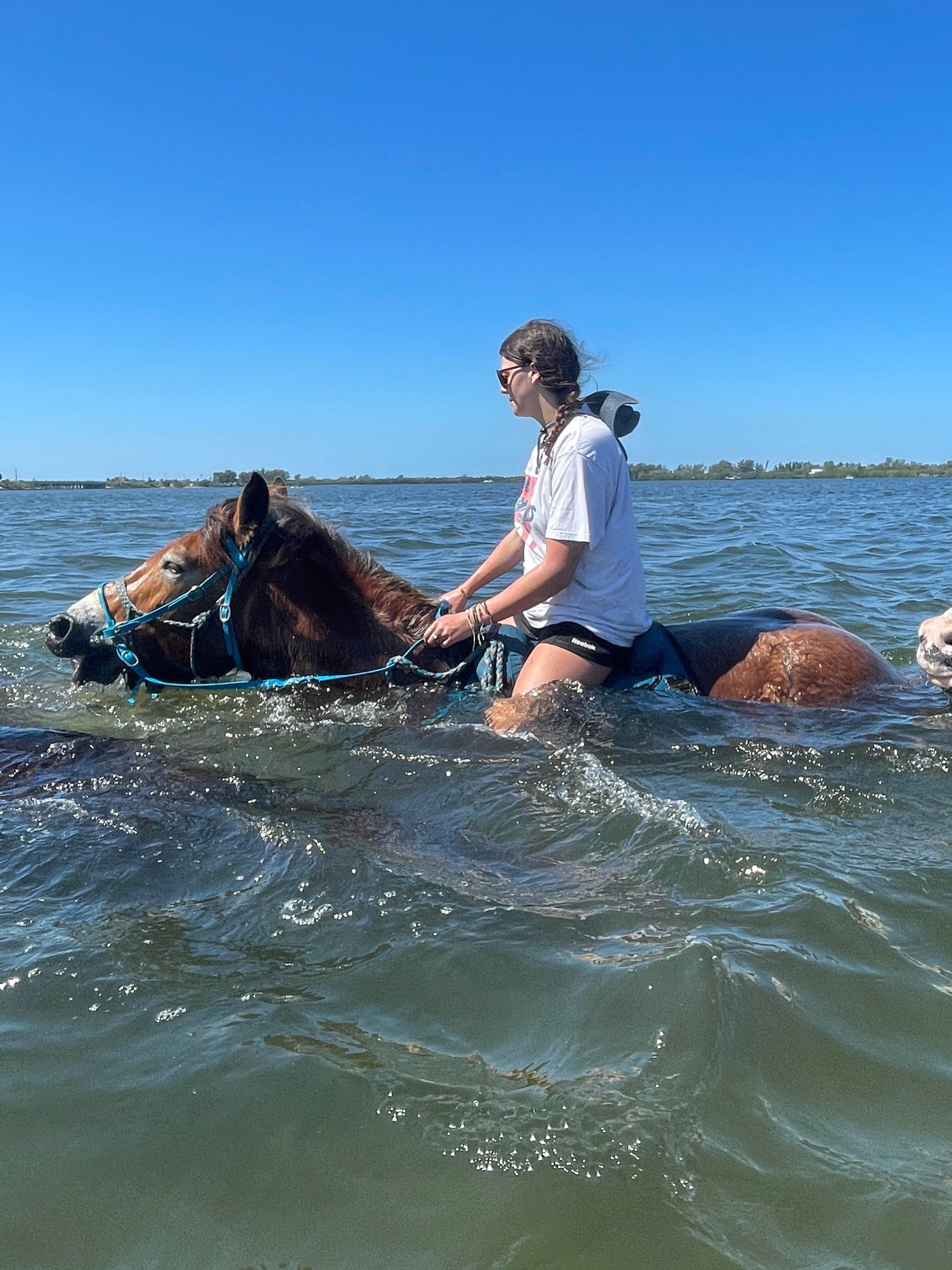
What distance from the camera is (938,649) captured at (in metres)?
4.35

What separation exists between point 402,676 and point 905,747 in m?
2.61

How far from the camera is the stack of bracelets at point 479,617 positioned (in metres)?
4.83

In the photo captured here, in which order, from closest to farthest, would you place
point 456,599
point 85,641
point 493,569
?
point 85,641
point 456,599
point 493,569

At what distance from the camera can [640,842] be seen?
350 cm

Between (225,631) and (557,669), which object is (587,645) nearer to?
(557,669)

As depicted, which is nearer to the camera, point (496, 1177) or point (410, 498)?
point (496, 1177)

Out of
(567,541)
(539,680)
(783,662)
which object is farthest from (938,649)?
(539,680)

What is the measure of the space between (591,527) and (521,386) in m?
0.84

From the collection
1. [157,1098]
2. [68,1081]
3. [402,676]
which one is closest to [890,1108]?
[157,1098]

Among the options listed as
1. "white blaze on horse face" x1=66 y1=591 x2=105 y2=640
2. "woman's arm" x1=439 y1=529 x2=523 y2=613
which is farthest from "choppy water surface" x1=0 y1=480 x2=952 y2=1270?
"woman's arm" x1=439 y1=529 x2=523 y2=613

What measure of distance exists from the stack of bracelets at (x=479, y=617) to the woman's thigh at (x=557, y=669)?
33 cm

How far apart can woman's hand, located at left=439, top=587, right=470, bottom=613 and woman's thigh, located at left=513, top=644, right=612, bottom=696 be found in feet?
2.36

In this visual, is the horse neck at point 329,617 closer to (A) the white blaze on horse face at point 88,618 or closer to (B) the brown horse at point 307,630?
(B) the brown horse at point 307,630

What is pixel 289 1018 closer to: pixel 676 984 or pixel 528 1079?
pixel 528 1079
